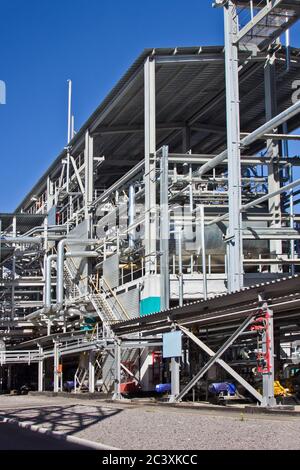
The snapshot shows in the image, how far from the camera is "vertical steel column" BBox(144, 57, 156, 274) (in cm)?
3494

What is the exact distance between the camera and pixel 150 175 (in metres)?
36.1

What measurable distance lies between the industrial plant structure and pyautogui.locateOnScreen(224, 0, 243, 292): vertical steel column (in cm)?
5

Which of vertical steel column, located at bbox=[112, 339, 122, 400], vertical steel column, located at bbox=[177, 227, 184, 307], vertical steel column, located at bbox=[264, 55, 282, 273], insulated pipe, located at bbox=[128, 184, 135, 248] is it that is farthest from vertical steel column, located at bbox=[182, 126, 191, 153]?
vertical steel column, located at bbox=[112, 339, 122, 400]

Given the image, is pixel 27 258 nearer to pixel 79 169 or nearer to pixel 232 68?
pixel 79 169

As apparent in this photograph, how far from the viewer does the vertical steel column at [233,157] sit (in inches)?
1112

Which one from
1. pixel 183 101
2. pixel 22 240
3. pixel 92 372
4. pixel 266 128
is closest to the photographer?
pixel 266 128

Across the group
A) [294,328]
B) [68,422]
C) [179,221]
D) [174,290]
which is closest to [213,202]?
[179,221]

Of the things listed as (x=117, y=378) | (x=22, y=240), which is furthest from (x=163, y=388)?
(x=22, y=240)

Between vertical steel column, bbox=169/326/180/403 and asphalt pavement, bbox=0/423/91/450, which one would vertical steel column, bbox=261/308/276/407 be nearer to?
vertical steel column, bbox=169/326/180/403

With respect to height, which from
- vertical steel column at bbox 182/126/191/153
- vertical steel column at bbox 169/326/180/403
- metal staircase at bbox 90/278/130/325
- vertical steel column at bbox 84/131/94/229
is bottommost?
vertical steel column at bbox 169/326/180/403

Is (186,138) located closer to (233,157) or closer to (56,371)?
(233,157)

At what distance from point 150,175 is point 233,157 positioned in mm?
7692

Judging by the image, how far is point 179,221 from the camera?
35500mm

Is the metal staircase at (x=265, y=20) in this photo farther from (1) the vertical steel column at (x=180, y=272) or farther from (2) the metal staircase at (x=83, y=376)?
(2) the metal staircase at (x=83, y=376)
